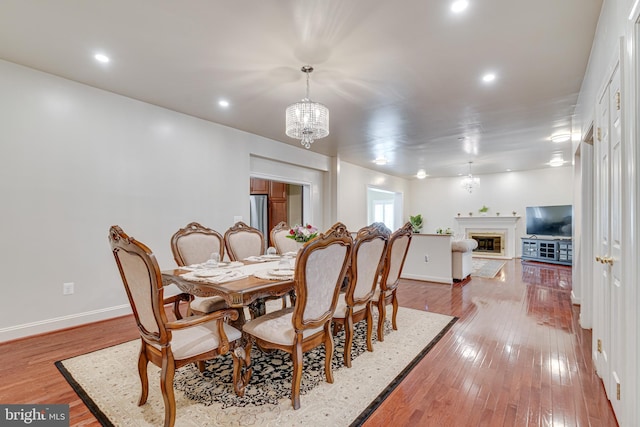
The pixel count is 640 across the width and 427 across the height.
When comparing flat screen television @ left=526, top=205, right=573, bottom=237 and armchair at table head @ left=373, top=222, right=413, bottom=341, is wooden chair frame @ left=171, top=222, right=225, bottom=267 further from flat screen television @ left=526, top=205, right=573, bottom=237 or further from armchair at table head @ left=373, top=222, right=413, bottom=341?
flat screen television @ left=526, top=205, right=573, bottom=237

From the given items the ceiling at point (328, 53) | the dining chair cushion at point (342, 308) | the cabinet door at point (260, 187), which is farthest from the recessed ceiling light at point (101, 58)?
the cabinet door at point (260, 187)

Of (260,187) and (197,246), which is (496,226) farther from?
(197,246)

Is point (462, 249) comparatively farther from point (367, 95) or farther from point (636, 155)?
point (636, 155)

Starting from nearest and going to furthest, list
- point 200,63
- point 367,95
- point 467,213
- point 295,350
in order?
point 295,350 < point 200,63 < point 367,95 < point 467,213

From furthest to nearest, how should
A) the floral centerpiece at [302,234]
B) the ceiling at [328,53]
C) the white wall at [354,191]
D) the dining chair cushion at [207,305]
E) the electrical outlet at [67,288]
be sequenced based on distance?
the white wall at [354,191]
the electrical outlet at [67,288]
the floral centerpiece at [302,234]
the dining chair cushion at [207,305]
the ceiling at [328,53]

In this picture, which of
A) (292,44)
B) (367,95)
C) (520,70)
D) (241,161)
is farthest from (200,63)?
(520,70)

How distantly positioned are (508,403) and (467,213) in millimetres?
8965

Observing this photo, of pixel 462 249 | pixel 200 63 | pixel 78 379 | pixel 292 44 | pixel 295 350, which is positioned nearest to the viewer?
pixel 295 350

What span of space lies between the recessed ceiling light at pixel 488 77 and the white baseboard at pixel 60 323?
4.97 meters

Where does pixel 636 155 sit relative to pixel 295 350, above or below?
above

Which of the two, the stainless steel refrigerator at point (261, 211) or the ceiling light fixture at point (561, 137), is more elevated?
the ceiling light fixture at point (561, 137)

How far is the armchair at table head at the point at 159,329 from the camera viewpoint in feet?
5.23

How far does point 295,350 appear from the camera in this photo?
1905mm

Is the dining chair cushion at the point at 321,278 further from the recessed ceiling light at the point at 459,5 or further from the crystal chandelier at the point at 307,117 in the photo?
the recessed ceiling light at the point at 459,5
